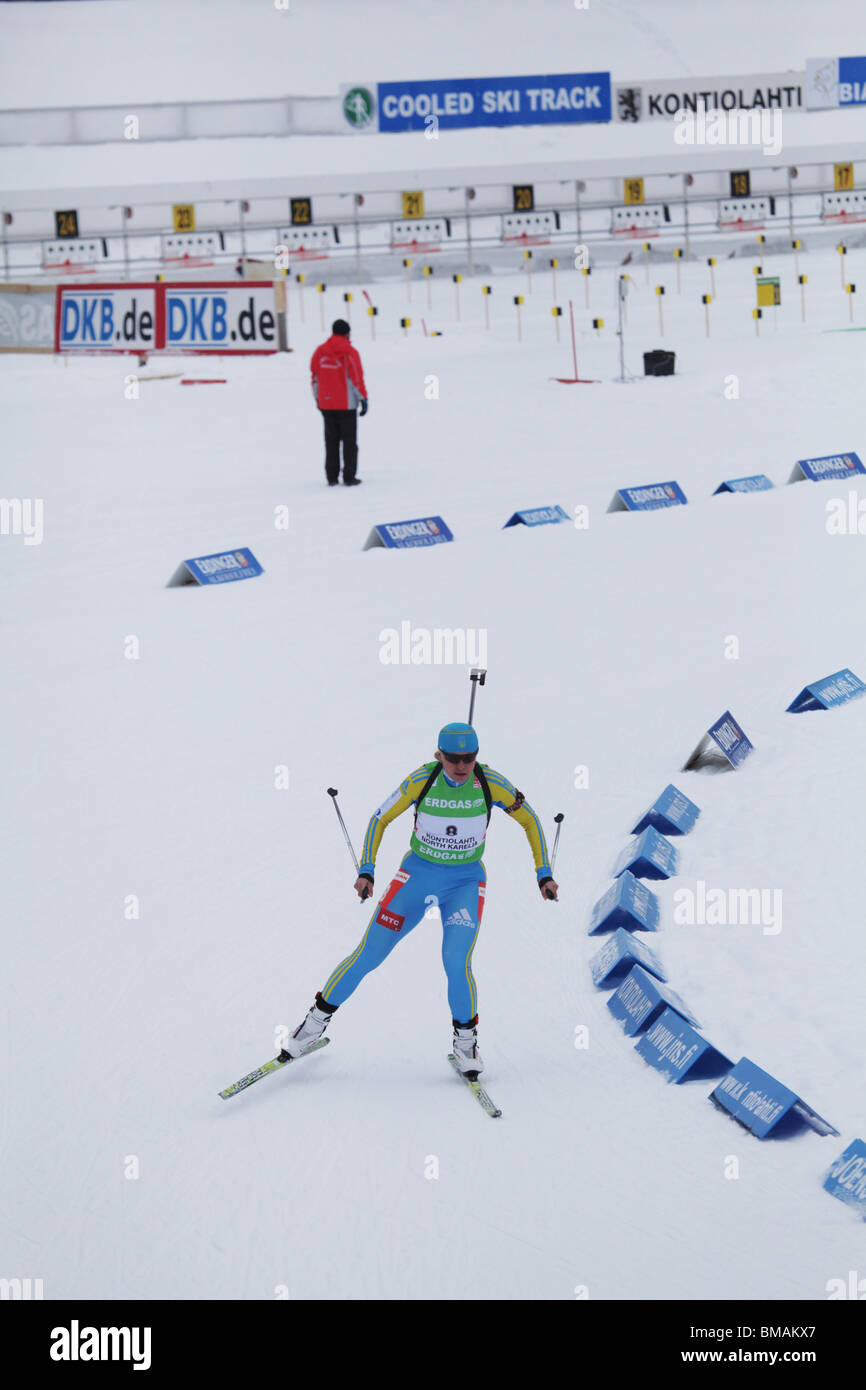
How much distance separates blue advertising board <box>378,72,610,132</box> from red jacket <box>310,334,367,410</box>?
24584 mm

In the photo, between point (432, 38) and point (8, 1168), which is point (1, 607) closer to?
point (8, 1168)

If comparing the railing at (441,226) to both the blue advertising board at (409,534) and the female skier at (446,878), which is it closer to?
the blue advertising board at (409,534)

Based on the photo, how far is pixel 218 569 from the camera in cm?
1327

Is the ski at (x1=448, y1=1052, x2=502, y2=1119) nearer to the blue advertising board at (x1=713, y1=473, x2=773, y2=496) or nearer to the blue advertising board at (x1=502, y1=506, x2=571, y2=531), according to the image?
the blue advertising board at (x1=502, y1=506, x2=571, y2=531)

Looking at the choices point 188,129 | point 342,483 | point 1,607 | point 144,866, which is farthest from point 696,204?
point 144,866

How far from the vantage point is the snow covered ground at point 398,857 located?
541 cm

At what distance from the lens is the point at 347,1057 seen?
6.70m

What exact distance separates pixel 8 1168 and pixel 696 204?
33.4 m

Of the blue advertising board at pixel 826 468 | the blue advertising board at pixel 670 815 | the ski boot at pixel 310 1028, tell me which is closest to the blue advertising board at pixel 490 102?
the blue advertising board at pixel 826 468

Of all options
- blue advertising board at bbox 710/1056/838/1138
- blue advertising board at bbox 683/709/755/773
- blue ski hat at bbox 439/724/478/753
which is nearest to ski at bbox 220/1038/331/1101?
blue ski hat at bbox 439/724/478/753

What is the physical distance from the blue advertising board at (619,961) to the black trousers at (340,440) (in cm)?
936

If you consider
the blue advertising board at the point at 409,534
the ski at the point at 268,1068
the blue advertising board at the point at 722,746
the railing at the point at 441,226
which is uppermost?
the railing at the point at 441,226

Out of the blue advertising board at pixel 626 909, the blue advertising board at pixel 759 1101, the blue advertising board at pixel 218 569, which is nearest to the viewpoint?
the blue advertising board at pixel 759 1101

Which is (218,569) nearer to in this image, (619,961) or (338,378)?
(338,378)
